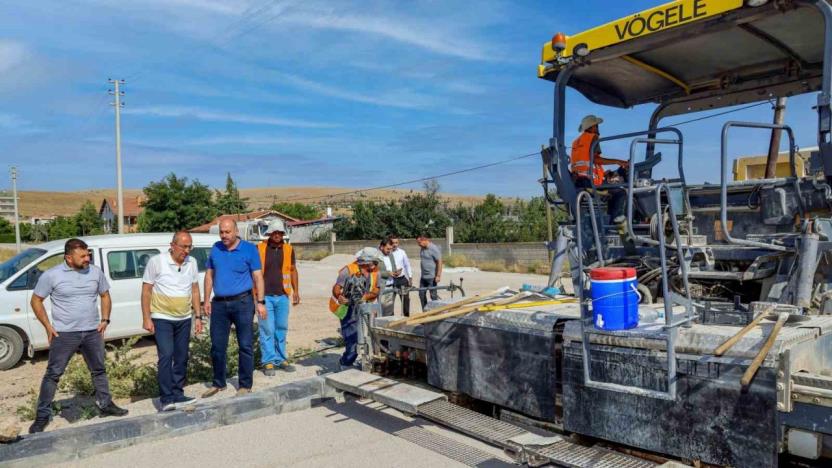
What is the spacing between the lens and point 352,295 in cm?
725

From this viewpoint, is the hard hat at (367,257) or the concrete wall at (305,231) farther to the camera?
the concrete wall at (305,231)

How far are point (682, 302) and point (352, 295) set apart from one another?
165 inches

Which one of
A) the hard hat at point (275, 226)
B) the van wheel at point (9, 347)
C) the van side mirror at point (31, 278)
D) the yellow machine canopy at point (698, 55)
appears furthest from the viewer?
the van side mirror at point (31, 278)

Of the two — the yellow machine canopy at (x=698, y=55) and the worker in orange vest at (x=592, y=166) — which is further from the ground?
the yellow machine canopy at (x=698, y=55)

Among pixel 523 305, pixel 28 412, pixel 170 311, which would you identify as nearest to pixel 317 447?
pixel 523 305

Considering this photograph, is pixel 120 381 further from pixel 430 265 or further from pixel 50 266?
pixel 430 265

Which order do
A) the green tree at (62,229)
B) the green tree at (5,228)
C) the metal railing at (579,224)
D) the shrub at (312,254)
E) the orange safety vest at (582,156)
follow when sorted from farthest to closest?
the green tree at (5,228) < the green tree at (62,229) < the shrub at (312,254) < the orange safety vest at (582,156) < the metal railing at (579,224)

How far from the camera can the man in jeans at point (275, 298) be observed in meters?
7.30

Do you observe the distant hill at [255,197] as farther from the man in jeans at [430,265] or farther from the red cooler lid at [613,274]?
the red cooler lid at [613,274]

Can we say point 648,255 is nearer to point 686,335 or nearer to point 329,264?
point 686,335

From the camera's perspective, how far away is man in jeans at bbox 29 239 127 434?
216 inches

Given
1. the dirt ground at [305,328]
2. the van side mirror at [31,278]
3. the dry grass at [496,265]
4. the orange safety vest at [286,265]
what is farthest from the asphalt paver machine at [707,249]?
the dry grass at [496,265]

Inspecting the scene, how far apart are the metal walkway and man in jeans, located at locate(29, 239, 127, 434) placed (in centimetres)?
210

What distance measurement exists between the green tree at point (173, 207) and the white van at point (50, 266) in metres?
36.0
